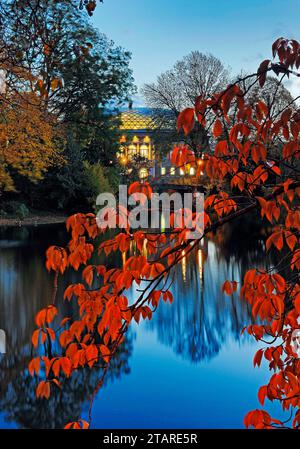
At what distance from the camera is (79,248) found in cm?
255

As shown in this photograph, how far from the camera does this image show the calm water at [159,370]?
5.52 metres

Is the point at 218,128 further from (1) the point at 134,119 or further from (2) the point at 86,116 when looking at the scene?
(1) the point at 134,119

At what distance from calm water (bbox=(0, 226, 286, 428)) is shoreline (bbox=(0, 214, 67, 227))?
1309 centimetres

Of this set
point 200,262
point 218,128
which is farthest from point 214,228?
point 200,262

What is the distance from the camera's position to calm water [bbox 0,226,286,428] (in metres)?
5.52

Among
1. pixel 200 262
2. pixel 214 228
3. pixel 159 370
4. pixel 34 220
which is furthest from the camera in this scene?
pixel 34 220

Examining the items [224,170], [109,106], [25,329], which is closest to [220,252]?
[25,329]

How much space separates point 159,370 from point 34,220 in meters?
20.6

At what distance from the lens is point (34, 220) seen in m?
26.6

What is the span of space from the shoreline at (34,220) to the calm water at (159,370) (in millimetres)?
13093

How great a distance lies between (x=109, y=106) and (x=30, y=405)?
28268 mm

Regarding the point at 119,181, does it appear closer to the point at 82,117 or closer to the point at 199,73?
the point at 82,117

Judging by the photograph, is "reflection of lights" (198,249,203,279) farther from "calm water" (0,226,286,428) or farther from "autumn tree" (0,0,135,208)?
"autumn tree" (0,0,135,208)

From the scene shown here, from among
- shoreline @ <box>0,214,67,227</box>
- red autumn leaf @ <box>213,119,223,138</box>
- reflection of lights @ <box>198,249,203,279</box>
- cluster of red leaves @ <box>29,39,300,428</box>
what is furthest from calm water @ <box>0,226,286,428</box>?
shoreline @ <box>0,214,67,227</box>
